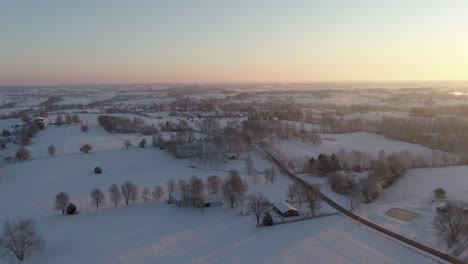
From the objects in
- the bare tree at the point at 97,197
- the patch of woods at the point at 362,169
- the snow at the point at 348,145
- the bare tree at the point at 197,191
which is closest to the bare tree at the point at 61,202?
the bare tree at the point at 97,197

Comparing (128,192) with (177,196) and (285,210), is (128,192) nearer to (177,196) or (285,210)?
(177,196)

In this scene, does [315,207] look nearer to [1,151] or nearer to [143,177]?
[143,177]

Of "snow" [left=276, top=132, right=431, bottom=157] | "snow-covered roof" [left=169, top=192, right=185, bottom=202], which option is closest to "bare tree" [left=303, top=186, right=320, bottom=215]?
"snow-covered roof" [left=169, top=192, right=185, bottom=202]

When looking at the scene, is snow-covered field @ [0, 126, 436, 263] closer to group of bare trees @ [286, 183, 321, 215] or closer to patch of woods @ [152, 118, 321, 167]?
group of bare trees @ [286, 183, 321, 215]

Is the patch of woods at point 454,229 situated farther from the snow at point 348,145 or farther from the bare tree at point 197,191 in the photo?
the snow at point 348,145

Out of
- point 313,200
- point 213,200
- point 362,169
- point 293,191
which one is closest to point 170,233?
point 213,200

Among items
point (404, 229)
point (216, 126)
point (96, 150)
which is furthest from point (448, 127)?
point (96, 150)
